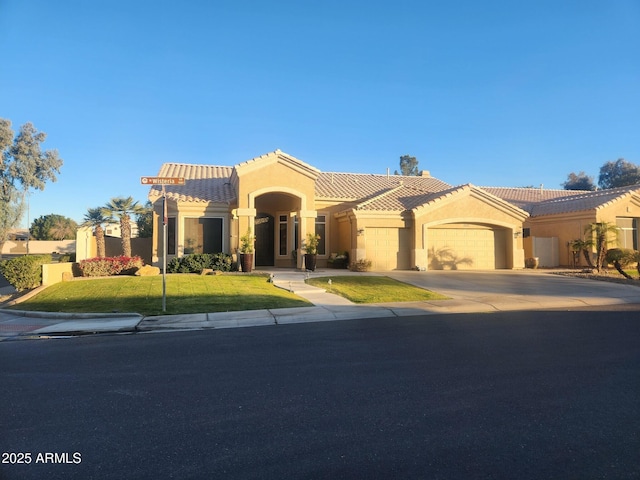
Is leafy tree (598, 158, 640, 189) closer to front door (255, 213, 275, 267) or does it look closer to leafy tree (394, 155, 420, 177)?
leafy tree (394, 155, 420, 177)

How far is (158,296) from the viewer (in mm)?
13094

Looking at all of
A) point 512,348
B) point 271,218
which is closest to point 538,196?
point 271,218

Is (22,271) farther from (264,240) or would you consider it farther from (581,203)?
(581,203)

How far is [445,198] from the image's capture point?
73.6ft

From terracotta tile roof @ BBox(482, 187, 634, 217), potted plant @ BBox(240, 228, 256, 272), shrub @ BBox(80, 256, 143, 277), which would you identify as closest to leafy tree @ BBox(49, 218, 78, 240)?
shrub @ BBox(80, 256, 143, 277)

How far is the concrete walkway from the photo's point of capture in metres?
9.83

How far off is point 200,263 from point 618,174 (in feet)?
203

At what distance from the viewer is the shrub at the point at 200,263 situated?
19.3 meters

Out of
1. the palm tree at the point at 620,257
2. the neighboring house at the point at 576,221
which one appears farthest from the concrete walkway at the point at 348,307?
the neighboring house at the point at 576,221

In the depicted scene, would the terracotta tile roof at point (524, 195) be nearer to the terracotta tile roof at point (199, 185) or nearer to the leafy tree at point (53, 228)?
the terracotta tile roof at point (199, 185)

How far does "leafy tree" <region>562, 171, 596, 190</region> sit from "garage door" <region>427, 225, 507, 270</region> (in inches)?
1725

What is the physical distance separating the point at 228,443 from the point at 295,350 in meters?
3.46

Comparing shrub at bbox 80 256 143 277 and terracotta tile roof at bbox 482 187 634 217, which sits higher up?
terracotta tile roof at bbox 482 187 634 217

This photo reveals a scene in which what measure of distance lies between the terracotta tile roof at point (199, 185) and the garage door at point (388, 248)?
7.35m
